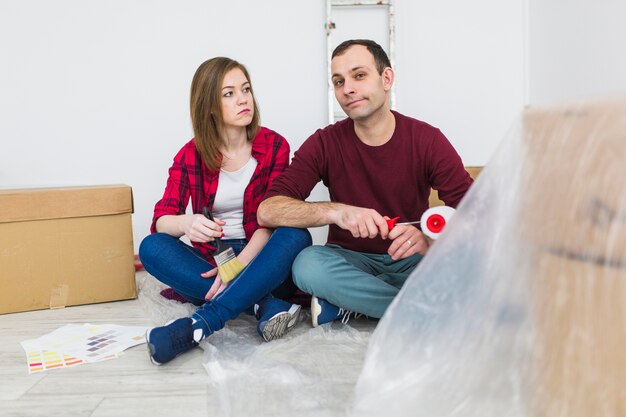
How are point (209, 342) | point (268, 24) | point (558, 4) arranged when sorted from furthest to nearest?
point (268, 24), point (558, 4), point (209, 342)

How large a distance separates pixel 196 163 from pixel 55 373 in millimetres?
693

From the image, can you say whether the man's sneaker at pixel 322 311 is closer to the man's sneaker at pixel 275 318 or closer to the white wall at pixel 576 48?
the man's sneaker at pixel 275 318

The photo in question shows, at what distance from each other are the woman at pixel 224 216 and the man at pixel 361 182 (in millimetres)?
81

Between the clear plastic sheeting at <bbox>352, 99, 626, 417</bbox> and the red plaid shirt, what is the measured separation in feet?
2.97

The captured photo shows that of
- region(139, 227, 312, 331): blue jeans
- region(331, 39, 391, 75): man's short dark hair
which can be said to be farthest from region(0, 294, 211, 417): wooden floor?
region(331, 39, 391, 75): man's short dark hair

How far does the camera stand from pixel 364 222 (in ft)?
4.07

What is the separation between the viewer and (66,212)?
5.60 ft

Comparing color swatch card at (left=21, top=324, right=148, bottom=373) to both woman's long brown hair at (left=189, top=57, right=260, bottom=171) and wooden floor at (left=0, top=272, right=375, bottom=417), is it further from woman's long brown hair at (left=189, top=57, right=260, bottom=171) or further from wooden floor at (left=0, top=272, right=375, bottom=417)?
woman's long brown hair at (left=189, top=57, right=260, bottom=171)

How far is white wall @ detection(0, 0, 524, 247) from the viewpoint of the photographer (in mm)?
2164

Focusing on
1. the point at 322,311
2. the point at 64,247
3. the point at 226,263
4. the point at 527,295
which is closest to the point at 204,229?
the point at 226,263

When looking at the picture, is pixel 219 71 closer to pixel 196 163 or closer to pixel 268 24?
pixel 196 163

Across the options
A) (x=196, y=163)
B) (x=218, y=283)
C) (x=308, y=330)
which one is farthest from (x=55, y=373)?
(x=196, y=163)

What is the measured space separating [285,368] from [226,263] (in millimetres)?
389

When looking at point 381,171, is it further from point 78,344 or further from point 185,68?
point 185,68
